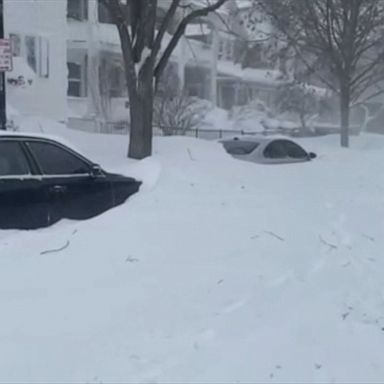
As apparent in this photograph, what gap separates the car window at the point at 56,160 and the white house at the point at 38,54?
1536 cm

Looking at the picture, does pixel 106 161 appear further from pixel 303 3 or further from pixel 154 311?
pixel 303 3

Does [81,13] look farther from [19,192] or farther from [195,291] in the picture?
[195,291]

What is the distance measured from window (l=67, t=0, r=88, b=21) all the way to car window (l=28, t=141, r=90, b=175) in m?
24.6

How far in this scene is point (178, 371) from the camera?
4.97 metres

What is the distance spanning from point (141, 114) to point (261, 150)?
2.62 m

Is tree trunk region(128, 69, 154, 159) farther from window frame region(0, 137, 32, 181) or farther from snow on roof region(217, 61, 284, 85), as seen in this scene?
snow on roof region(217, 61, 284, 85)

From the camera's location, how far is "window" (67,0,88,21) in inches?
1266

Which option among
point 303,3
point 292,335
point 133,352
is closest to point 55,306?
point 133,352

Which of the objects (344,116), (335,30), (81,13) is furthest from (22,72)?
(344,116)

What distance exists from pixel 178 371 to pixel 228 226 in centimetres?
382

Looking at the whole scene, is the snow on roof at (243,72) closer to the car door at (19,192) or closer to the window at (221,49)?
the window at (221,49)

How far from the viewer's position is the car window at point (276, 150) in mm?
15383

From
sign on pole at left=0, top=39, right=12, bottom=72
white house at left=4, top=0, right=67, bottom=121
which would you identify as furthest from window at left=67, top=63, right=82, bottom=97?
sign on pole at left=0, top=39, right=12, bottom=72

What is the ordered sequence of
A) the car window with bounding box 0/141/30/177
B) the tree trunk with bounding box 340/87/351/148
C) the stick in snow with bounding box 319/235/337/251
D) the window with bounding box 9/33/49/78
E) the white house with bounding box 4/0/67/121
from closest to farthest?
the car window with bounding box 0/141/30/177 → the stick in snow with bounding box 319/235/337/251 → the white house with bounding box 4/0/67/121 → the window with bounding box 9/33/49/78 → the tree trunk with bounding box 340/87/351/148
